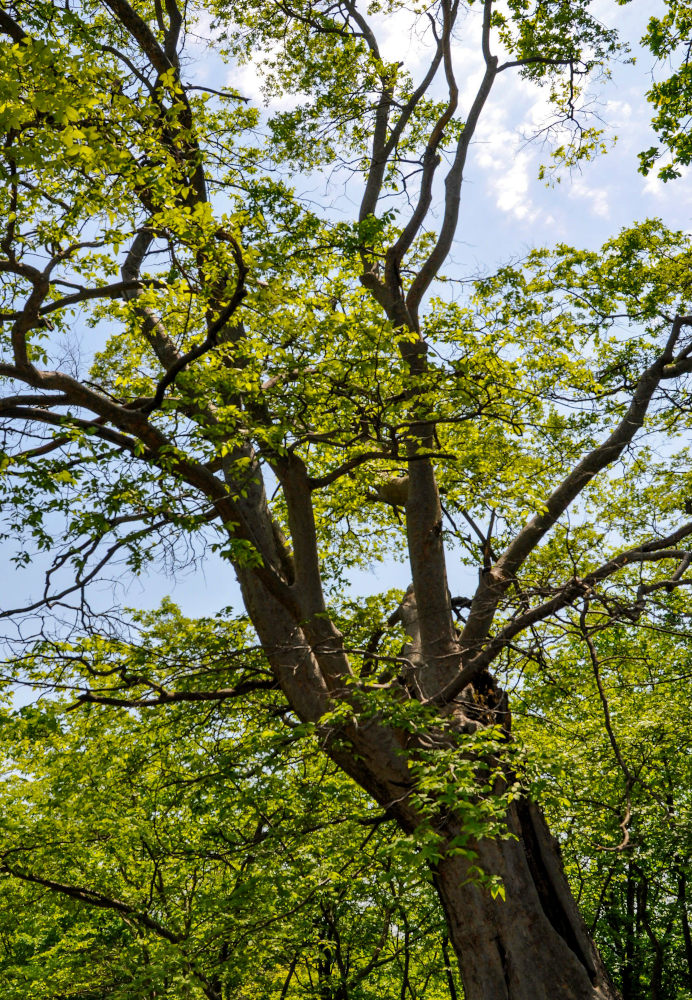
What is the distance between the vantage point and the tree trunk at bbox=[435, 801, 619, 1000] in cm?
641

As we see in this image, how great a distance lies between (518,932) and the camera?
6.50 meters

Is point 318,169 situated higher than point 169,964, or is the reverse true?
point 318,169

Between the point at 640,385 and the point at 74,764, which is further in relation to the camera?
the point at 74,764

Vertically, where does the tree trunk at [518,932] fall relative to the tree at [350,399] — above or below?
below

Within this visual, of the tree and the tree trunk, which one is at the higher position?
the tree

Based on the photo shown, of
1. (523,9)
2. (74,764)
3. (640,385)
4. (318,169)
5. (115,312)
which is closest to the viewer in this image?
(115,312)

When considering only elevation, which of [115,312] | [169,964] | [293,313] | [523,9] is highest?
[523,9]

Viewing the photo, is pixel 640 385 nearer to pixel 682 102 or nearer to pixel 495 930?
pixel 682 102

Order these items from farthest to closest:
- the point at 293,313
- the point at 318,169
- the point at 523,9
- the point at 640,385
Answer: the point at 318,169
the point at 523,9
the point at 640,385
the point at 293,313

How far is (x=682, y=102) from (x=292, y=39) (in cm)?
572

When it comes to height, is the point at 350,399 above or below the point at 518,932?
above

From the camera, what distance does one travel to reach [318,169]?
10570 millimetres

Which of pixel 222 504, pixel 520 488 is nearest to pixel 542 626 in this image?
pixel 520 488

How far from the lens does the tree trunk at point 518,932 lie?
6406mm
